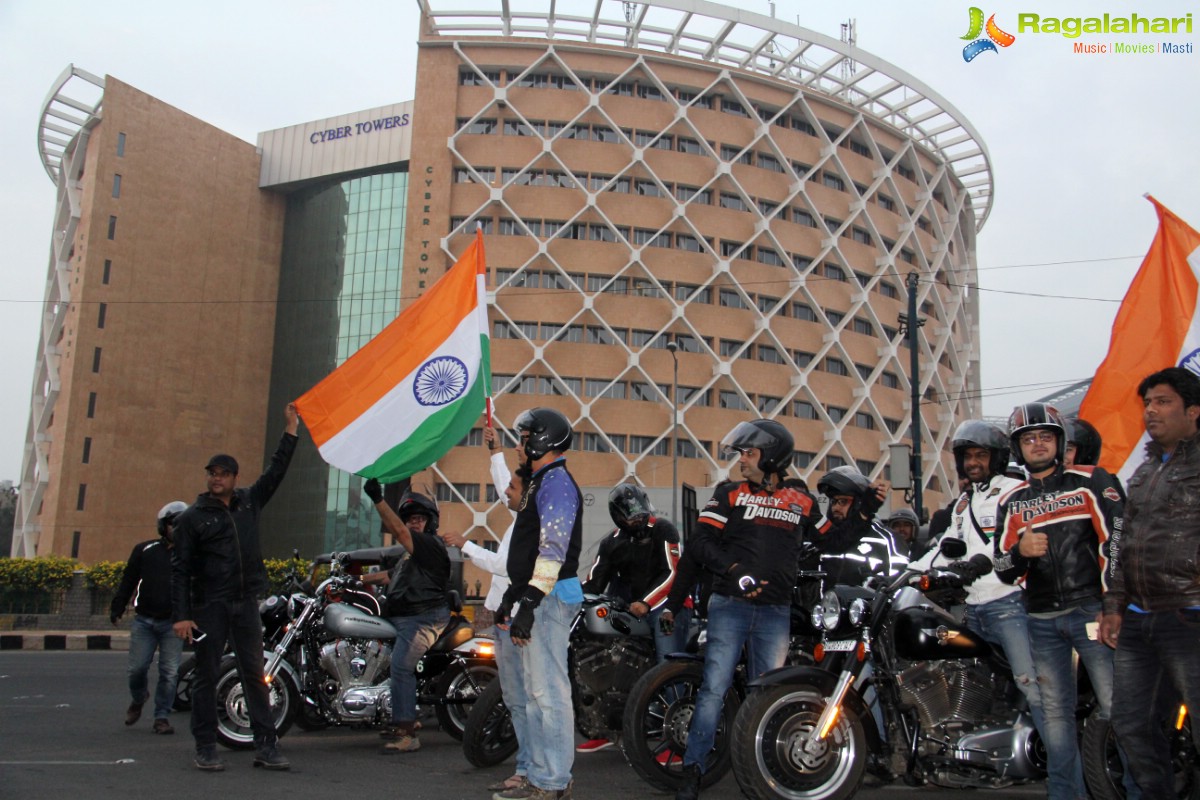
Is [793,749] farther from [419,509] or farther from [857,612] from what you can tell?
[419,509]

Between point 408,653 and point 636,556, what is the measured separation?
5.52 feet

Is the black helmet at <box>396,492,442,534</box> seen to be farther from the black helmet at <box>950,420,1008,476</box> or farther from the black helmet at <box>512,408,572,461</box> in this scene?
the black helmet at <box>950,420,1008,476</box>

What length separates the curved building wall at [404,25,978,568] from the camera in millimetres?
38188

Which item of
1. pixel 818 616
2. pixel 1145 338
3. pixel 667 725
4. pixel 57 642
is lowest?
pixel 57 642

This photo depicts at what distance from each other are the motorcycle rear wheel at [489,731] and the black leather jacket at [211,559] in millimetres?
1581

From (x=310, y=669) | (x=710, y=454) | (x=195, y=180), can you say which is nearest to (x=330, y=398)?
(x=310, y=669)

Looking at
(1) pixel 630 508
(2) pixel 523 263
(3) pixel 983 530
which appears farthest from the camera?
(2) pixel 523 263

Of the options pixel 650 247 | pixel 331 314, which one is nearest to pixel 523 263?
pixel 650 247

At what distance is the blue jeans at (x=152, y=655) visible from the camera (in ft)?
25.1

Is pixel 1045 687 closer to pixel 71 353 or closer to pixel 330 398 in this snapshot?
pixel 330 398

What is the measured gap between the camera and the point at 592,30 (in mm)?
40031

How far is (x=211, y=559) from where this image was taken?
5.95 meters

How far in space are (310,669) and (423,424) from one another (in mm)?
1965

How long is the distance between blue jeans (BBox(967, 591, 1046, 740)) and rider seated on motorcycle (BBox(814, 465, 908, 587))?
5.67 feet
